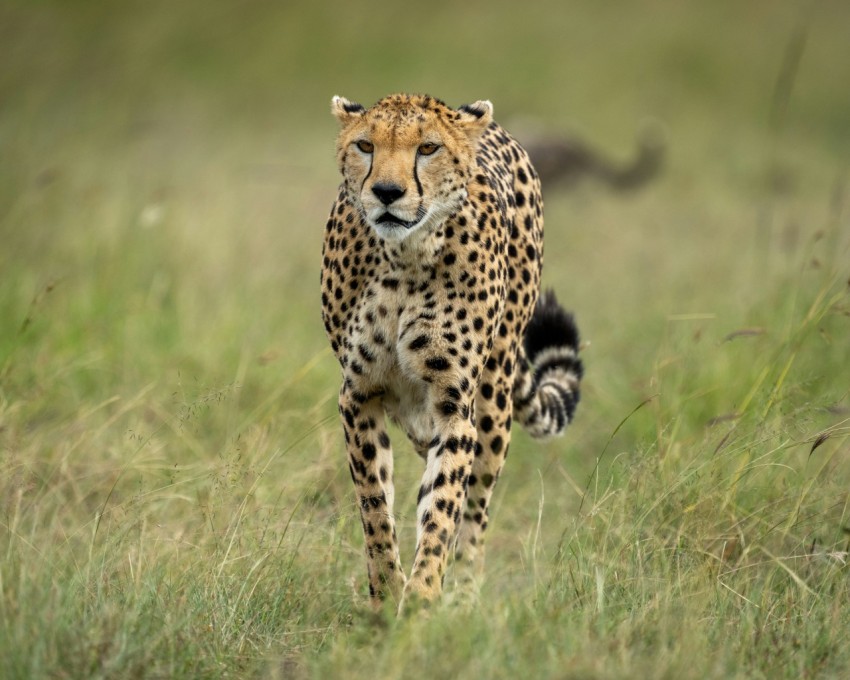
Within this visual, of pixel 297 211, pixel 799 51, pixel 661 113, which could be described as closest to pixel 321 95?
pixel 661 113

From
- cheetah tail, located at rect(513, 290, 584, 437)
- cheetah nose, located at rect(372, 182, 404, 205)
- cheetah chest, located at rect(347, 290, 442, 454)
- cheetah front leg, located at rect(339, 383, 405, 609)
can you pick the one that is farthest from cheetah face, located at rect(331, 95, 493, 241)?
cheetah tail, located at rect(513, 290, 584, 437)

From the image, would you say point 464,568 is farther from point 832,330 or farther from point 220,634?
point 832,330

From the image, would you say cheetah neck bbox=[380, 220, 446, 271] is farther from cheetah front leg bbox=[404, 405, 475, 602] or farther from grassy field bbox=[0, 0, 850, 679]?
grassy field bbox=[0, 0, 850, 679]

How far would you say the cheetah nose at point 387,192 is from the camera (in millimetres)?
2955

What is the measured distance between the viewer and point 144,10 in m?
14.1

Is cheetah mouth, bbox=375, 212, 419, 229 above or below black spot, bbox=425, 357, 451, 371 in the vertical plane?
above

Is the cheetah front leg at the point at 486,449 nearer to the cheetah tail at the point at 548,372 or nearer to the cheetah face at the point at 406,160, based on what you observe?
the cheetah tail at the point at 548,372

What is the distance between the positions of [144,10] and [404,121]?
1179 centimetres

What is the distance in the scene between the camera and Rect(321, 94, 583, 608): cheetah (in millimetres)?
3072

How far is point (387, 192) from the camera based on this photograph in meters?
2.96

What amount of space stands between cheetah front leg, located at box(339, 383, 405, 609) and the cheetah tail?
0.69 metres

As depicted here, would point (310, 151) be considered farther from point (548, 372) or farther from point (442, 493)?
point (442, 493)

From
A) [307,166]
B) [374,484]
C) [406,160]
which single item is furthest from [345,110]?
[307,166]

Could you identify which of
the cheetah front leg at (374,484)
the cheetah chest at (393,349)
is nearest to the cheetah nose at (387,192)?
the cheetah chest at (393,349)
